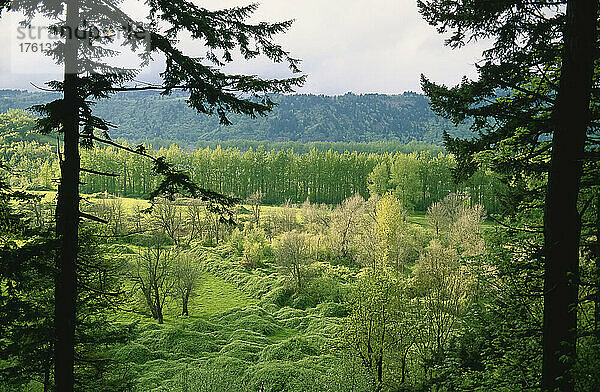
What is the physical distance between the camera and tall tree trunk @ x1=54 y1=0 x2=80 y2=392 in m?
5.50

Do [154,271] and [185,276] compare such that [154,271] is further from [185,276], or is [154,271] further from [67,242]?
[67,242]

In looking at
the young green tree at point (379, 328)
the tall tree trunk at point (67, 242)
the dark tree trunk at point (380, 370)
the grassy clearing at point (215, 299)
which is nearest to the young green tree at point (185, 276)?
the grassy clearing at point (215, 299)

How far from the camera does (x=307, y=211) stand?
53938 mm

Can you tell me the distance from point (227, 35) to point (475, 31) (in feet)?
15.5

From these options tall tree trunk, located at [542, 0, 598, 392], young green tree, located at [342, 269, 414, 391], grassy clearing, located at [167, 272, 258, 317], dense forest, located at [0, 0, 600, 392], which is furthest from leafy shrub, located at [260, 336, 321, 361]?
tall tree trunk, located at [542, 0, 598, 392]

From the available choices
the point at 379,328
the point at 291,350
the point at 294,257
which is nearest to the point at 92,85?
the point at 379,328

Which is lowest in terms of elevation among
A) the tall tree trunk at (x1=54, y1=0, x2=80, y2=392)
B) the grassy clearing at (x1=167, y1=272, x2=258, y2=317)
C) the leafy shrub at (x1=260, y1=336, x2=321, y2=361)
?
the grassy clearing at (x1=167, y1=272, x2=258, y2=317)

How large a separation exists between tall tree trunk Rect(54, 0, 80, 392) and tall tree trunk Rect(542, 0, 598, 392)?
22.1 ft

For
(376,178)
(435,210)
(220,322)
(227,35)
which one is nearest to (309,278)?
(220,322)

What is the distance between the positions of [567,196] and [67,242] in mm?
7074

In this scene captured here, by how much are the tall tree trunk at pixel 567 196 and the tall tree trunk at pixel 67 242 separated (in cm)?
674

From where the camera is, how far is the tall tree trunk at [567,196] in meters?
4.91

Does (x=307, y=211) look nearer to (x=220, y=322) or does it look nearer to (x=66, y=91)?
(x=220, y=322)

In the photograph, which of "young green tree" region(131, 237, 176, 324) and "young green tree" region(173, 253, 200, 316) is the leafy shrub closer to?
"young green tree" region(131, 237, 176, 324)
